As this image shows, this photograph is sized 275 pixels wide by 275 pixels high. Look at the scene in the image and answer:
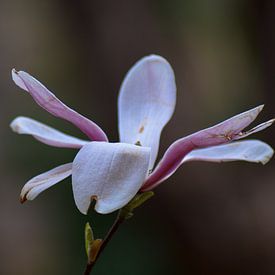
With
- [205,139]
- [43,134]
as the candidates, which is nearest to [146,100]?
[43,134]

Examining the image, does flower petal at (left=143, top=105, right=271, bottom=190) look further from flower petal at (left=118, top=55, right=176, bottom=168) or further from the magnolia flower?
flower petal at (left=118, top=55, right=176, bottom=168)

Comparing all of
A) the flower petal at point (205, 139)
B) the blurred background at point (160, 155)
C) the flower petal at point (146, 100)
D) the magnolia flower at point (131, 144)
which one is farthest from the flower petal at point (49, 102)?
the blurred background at point (160, 155)

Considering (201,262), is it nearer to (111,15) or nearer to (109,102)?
(109,102)

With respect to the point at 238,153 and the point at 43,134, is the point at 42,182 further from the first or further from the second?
the point at 238,153

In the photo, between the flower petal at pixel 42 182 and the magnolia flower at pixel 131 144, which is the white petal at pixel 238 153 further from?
the flower petal at pixel 42 182

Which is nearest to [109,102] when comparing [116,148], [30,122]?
[30,122]

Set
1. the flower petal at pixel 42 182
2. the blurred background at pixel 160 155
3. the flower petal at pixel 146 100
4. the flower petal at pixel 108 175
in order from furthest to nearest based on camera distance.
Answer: the blurred background at pixel 160 155 → the flower petal at pixel 146 100 → the flower petal at pixel 42 182 → the flower petal at pixel 108 175
